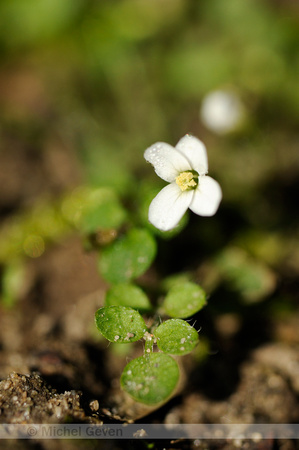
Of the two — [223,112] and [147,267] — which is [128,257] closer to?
[147,267]

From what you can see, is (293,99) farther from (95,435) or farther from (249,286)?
(95,435)

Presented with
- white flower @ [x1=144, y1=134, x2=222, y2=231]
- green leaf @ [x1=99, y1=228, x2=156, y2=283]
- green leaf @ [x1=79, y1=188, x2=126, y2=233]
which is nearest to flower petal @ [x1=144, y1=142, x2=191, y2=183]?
white flower @ [x1=144, y1=134, x2=222, y2=231]

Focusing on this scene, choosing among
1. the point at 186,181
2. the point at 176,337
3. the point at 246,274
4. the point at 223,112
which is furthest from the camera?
the point at 223,112

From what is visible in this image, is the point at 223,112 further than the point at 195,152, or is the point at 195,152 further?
the point at 223,112

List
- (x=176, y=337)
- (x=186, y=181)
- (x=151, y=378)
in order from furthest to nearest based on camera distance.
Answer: (x=186, y=181) → (x=176, y=337) → (x=151, y=378)

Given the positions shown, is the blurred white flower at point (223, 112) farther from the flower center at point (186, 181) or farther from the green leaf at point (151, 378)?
the green leaf at point (151, 378)

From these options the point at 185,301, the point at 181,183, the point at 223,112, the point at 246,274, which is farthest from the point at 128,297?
the point at 223,112

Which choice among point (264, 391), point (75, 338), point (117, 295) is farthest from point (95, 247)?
point (264, 391)
